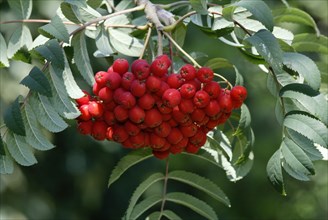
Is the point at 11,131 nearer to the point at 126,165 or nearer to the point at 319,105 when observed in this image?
the point at 126,165

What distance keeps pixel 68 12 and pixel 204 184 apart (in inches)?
22.9

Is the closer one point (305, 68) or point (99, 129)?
point (305, 68)

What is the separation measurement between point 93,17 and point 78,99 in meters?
0.25

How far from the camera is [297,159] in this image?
1.62 metres

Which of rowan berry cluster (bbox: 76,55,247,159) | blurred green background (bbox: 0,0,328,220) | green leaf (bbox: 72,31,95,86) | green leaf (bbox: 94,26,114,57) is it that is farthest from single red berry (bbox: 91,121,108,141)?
blurred green background (bbox: 0,0,328,220)

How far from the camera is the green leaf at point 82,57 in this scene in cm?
177

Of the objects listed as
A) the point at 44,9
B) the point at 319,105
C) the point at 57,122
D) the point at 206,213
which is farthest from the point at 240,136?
the point at 44,9

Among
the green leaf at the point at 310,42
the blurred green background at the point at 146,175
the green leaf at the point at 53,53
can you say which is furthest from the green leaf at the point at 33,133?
the blurred green background at the point at 146,175

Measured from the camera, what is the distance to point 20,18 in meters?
1.84

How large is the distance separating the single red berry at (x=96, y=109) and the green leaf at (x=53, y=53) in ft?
0.39

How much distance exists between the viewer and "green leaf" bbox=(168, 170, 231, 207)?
6.62 ft

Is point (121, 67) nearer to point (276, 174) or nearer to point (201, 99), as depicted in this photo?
point (201, 99)

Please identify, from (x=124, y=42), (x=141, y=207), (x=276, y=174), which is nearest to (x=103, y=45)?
(x=124, y=42)

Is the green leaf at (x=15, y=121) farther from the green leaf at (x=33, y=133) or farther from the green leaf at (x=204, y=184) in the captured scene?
the green leaf at (x=204, y=184)
